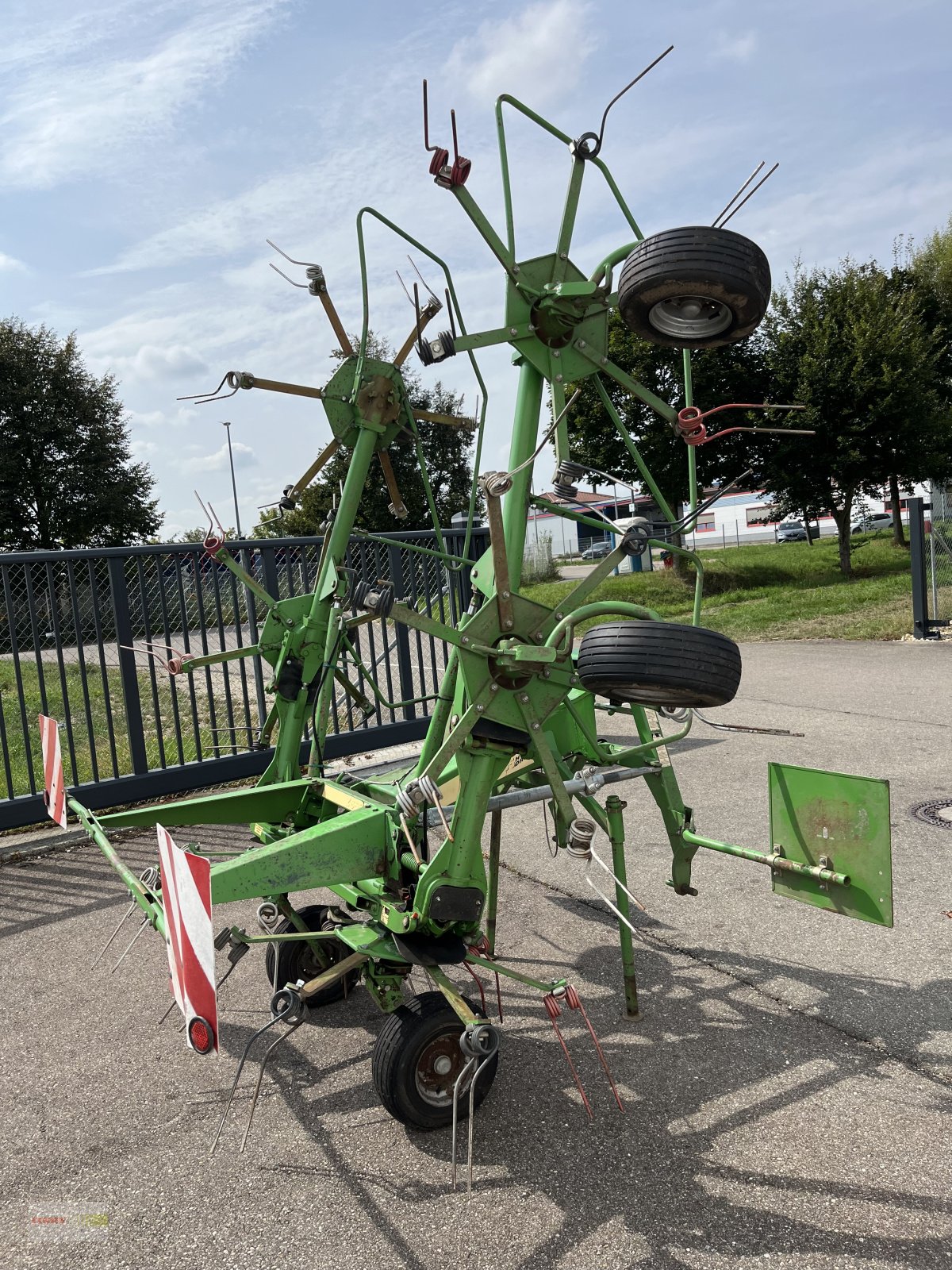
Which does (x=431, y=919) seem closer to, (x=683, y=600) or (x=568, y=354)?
(x=568, y=354)

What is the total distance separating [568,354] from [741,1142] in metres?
2.75

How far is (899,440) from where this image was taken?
68.4ft

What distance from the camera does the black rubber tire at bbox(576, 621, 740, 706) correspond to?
2746 millimetres

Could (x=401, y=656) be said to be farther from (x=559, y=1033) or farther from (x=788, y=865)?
(x=559, y=1033)

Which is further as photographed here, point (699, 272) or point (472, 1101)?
point (699, 272)

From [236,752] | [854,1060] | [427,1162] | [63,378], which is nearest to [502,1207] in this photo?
[427,1162]

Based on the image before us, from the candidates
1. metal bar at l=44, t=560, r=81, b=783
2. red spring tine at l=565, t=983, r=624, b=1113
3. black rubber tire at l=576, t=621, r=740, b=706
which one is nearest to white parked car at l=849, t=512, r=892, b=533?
metal bar at l=44, t=560, r=81, b=783

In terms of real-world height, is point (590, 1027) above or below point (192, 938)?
below

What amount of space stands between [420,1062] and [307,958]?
0.98 metres

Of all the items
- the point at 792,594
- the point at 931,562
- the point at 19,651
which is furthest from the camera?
the point at 792,594

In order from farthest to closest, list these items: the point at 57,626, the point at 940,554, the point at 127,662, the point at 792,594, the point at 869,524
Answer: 1. the point at 869,524
2. the point at 792,594
3. the point at 940,554
4. the point at 127,662
5. the point at 57,626

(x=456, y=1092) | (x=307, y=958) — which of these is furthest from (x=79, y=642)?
(x=456, y=1092)

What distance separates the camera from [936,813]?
18.5 ft
